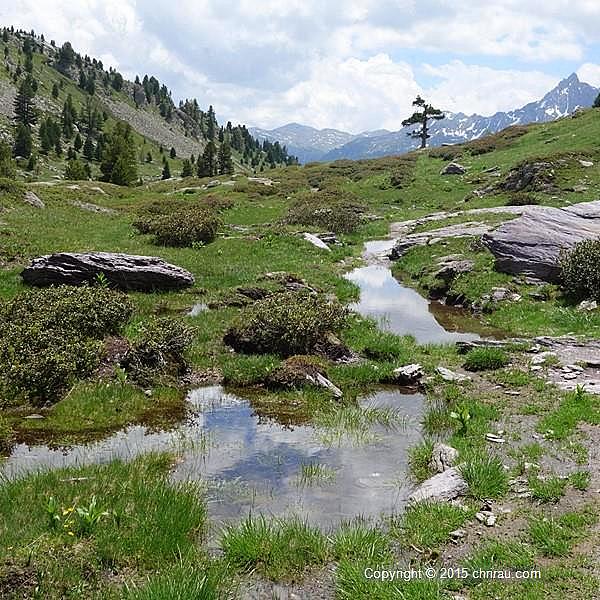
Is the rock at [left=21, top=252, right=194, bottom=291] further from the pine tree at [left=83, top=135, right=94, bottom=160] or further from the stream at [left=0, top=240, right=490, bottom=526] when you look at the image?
the pine tree at [left=83, top=135, right=94, bottom=160]

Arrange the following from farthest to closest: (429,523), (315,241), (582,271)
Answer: (315,241) → (582,271) → (429,523)

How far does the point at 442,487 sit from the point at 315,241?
89.6 feet

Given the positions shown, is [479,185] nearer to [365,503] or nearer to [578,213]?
[578,213]

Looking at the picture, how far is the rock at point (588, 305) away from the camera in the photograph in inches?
768

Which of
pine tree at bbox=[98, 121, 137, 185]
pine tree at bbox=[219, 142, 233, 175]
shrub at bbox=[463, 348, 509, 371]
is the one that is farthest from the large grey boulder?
pine tree at bbox=[219, 142, 233, 175]

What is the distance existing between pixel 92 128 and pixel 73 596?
8100 inches

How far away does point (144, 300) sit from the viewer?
2081 centimetres

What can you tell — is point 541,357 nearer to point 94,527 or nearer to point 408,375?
point 408,375

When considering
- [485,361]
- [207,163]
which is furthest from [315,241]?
[207,163]

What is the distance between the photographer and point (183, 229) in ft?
113

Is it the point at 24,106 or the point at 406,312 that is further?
the point at 24,106

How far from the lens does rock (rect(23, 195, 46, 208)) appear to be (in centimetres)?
4378

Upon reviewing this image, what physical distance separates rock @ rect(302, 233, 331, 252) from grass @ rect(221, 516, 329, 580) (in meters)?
27.4

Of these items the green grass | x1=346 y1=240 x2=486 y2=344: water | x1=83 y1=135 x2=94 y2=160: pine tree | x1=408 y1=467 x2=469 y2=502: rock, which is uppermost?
x1=83 y1=135 x2=94 y2=160: pine tree
